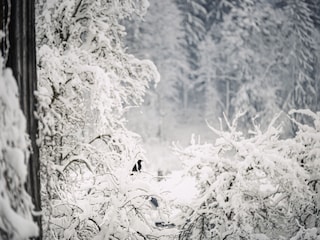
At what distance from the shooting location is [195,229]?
7.09 meters

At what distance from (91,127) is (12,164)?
531 cm

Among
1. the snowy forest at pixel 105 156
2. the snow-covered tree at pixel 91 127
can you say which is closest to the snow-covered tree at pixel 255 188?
the snowy forest at pixel 105 156

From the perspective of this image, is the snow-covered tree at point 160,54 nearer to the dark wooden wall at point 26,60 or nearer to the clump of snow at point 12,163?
the dark wooden wall at point 26,60

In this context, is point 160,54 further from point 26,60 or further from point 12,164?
point 12,164

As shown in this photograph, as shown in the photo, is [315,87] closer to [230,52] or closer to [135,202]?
[230,52]

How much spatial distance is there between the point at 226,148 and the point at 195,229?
65.3 inches

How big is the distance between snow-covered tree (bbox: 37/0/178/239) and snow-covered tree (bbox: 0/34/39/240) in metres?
2.85

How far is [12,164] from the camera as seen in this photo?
263 cm

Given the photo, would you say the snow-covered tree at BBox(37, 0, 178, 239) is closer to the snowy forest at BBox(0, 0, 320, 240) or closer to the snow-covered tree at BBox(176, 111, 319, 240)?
the snowy forest at BBox(0, 0, 320, 240)

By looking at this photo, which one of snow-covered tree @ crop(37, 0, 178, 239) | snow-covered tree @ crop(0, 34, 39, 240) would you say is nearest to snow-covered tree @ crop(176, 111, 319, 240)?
snow-covered tree @ crop(37, 0, 178, 239)

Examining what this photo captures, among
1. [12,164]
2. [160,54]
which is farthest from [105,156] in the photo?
[160,54]

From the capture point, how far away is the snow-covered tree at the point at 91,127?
5.89 m

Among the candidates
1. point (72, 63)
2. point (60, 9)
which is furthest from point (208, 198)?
point (60, 9)

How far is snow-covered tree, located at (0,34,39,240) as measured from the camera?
255cm
